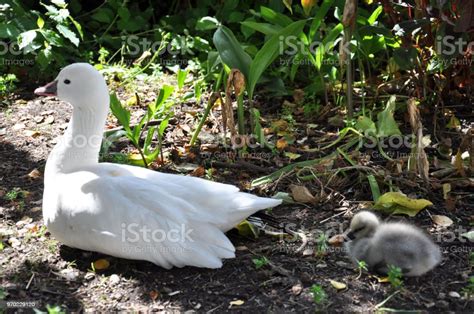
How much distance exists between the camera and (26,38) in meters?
5.92

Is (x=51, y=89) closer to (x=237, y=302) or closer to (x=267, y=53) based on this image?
(x=267, y=53)

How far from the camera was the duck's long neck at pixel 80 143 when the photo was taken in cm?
425

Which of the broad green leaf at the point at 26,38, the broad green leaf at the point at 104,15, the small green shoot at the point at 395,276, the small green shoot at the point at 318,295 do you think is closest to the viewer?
the small green shoot at the point at 318,295

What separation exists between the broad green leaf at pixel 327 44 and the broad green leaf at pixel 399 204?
1390 mm

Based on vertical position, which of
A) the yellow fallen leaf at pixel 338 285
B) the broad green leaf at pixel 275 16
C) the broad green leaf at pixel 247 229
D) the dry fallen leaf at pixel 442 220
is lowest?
the yellow fallen leaf at pixel 338 285

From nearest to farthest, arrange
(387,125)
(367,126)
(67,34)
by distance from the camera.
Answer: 1. (387,125)
2. (367,126)
3. (67,34)

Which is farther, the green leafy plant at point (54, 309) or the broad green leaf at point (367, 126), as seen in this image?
the broad green leaf at point (367, 126)

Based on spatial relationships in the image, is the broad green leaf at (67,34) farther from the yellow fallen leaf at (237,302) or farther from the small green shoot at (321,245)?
the yellow fallen leaf at (237,302)

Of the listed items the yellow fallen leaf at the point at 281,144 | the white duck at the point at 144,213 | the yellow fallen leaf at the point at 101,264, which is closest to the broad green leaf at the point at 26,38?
the white duck at the point at 144,213

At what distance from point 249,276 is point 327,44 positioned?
2.27 m

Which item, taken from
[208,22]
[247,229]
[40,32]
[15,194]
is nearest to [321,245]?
[247,229]

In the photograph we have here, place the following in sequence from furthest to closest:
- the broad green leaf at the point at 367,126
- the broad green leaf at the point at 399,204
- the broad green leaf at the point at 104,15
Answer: the broad green leaf at the point at 104,15
the broad green leaf at the point at 367,126
the broad green leaf at the point at 399,204

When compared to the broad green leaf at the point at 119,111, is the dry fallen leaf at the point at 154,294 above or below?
below

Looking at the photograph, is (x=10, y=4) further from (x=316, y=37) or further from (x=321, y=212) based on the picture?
(x=321, y=212)
